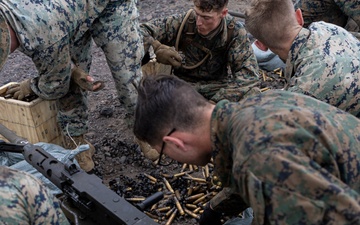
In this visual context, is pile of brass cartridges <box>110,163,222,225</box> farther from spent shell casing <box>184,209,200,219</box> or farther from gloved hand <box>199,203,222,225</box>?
gloved hand <box>199,203,222,225</box>

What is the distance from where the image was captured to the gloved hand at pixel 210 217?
4066mm

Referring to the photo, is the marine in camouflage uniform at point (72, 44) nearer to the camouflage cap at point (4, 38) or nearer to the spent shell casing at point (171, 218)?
the camouflage cap at point (4, 38)

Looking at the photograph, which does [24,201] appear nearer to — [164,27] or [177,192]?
[177,192]

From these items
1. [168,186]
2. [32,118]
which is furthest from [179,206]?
[32,118]

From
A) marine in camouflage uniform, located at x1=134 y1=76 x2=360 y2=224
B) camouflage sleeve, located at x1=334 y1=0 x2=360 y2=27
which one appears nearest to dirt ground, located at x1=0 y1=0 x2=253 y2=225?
marine in camouflage uniform, located at x1=134 y1=76 x2=360 y2=224

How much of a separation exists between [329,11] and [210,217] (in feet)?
13.6

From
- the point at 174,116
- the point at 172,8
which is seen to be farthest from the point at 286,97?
the point at 172,8

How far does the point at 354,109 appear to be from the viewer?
11.9 ft

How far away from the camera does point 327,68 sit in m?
3.60

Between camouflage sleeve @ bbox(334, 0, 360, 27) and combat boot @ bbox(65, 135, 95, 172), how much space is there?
3.80 metres

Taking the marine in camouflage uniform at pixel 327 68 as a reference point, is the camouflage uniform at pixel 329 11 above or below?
below

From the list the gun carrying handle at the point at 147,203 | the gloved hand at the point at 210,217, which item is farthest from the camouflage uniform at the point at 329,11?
the gun carrying handle at the point at 147,203

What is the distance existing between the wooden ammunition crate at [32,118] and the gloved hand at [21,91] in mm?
92

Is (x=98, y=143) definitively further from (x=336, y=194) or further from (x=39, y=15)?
(x=336, y=194)
